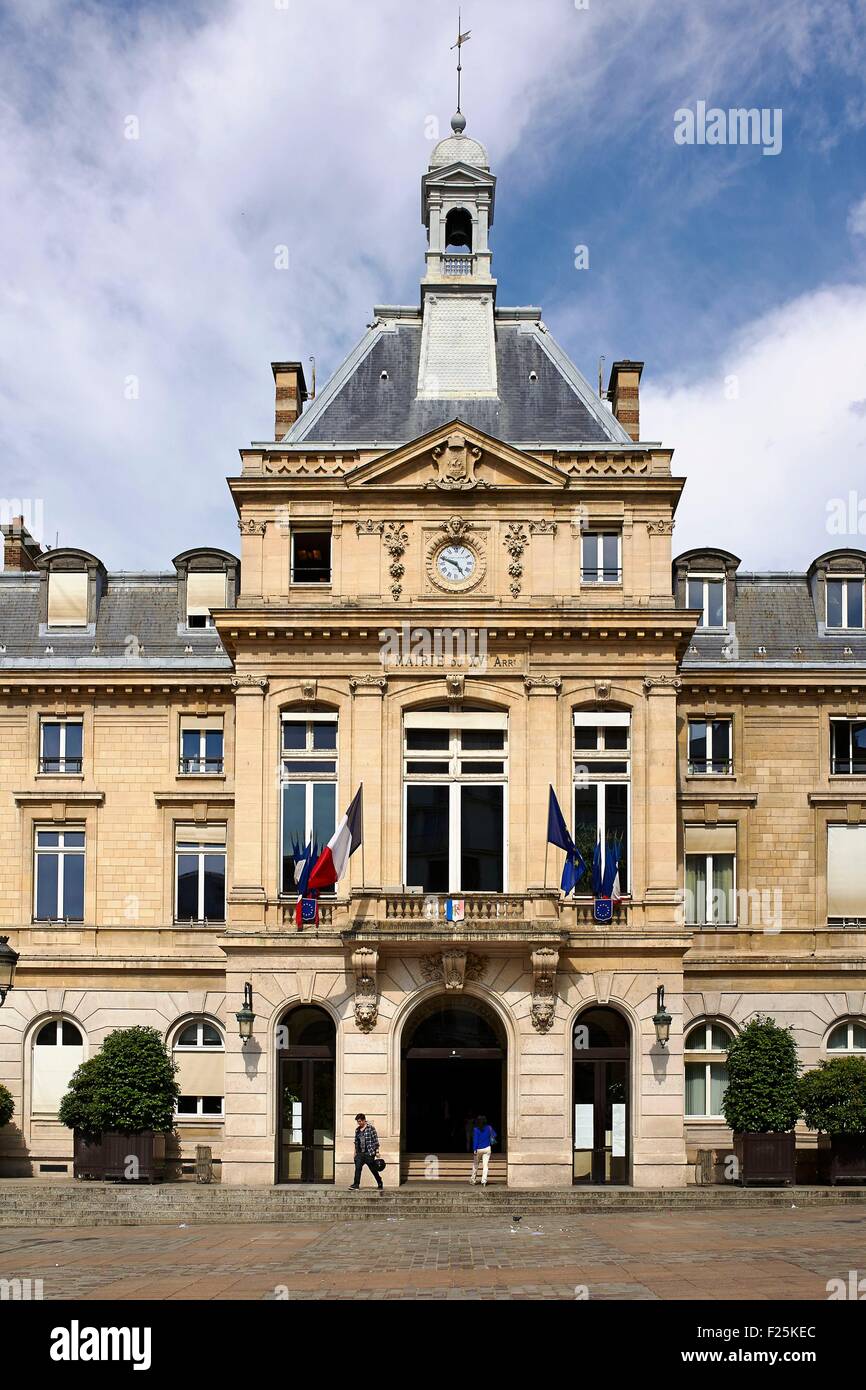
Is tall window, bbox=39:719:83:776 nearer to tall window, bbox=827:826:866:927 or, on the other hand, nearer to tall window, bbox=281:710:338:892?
tall window, bbox=281:710:338:892

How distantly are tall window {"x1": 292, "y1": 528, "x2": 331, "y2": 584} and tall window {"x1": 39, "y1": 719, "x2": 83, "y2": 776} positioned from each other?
9381 mm

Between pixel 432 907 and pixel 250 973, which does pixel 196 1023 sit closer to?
pixel 250 973

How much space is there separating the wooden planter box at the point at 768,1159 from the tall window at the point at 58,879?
18258 mm

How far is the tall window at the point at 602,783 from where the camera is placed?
35.2m

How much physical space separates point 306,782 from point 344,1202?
30.6ft

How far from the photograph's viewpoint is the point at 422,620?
3541 cm

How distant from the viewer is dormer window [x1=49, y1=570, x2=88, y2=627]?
44.0m

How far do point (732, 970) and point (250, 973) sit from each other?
13.1m

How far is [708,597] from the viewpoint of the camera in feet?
143

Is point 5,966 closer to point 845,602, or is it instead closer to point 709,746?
point 709,746

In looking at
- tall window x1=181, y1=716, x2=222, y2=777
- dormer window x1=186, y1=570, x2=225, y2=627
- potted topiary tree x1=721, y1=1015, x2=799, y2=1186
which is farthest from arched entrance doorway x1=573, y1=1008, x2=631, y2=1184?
dormer window x1=186, y1=570, x2=225, y2=627
